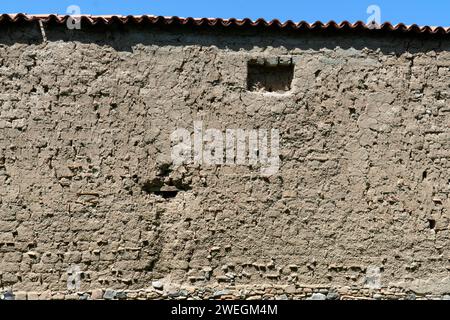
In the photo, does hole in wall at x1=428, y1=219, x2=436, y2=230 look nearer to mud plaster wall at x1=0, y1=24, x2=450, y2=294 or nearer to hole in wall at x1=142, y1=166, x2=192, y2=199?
mud plaster wall at x1=0, y1=24, x2=450, y2=294

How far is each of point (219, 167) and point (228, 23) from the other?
5.32 feet

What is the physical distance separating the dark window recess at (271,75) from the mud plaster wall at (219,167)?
0.41ft

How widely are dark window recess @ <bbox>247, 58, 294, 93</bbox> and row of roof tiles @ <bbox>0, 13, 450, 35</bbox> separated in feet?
1.32

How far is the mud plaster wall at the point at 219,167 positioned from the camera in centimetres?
736

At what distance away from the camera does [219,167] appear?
7.55m

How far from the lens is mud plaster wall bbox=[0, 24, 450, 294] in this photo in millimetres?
7359

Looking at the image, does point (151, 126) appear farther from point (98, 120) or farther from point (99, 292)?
point (99, 292)

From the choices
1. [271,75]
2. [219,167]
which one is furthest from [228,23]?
[219,167]

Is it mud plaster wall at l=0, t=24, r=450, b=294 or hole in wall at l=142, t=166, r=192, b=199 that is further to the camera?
hole in wall at l=142, t=166, r=192, b=199

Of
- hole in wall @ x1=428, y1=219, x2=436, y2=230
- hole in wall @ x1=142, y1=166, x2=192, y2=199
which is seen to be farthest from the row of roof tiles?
hole in wall @ x1=428, y1=219, x2=436, y2=230

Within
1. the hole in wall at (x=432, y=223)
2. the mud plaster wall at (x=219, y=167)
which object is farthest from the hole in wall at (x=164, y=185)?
the hole in wall at (x=432, y=223)

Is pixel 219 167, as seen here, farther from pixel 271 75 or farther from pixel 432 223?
pixel 432 223

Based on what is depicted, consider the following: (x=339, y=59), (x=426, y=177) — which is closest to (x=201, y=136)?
(x=339, y=59)

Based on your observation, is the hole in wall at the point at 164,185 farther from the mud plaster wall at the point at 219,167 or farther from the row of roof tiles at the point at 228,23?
the row of roof tiles at the point at 228,23
